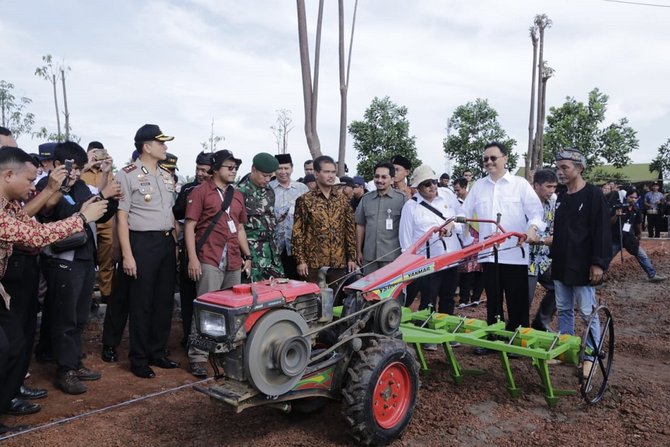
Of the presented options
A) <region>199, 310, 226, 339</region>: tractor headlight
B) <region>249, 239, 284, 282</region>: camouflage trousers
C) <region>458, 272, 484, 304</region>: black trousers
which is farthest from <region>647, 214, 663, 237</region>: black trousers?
<region>199, 310, 226, 339</region>: tractor headlight

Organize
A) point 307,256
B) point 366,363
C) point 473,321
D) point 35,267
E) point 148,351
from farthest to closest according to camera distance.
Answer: point 307,256, point 148,351, point 473,321, point 35,267, point 366,363

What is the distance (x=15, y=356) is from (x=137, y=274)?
1.26 meters

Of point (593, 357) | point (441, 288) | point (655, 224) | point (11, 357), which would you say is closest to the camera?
point (11, 357)

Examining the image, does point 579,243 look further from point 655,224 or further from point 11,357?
point 655,224

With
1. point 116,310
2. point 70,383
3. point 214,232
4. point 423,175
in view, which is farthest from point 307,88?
point 70,383

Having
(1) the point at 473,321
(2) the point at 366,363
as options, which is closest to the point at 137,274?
(2) the point at 366,363

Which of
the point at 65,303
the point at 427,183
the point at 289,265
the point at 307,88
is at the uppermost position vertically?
the point at 307,88

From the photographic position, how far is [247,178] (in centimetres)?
577

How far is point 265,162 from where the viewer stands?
5266mm

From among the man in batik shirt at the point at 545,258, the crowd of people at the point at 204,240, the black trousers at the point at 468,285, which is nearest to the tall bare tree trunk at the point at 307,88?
the black trousers at the point at 468,285

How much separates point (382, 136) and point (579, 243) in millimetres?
26567

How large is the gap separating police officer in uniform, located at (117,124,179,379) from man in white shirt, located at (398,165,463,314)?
7.91 ft

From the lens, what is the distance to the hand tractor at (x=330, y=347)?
302 centimetres

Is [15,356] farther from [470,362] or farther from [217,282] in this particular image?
[470,362]
